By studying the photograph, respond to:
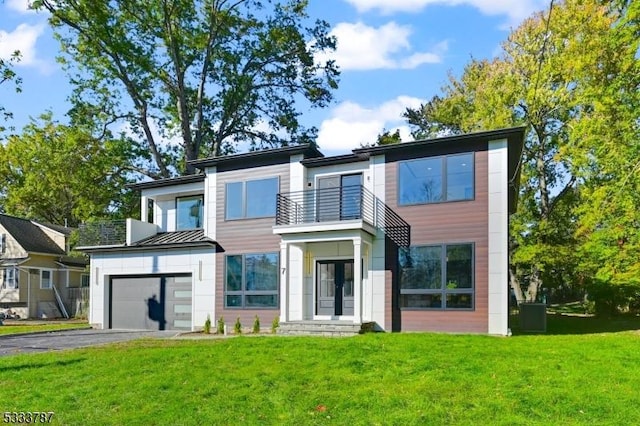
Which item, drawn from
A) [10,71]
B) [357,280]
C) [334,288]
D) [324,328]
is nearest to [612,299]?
[334,288]

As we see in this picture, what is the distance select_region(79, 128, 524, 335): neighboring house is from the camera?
1430 centimetres

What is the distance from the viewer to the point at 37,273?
30266 millimetres

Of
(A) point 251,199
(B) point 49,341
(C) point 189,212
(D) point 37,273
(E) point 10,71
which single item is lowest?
(B) point 49,341

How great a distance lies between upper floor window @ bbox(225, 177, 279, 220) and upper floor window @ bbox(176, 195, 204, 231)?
2271 millimetres

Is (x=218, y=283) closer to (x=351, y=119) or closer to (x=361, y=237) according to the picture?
(x=361, y=237)

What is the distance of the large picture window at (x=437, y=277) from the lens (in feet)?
46.7

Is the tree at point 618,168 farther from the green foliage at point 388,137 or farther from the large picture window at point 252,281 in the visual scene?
the green foliage at point 388,137

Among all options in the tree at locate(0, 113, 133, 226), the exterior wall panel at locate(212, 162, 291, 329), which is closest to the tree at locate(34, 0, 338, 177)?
the tree at locate(0, 113, 133, 226)

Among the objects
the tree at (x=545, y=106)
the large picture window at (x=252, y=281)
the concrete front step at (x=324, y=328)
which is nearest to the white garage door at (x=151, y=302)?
the large picture window at (x=252, y=281)

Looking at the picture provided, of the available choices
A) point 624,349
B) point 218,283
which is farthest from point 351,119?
point 624,349

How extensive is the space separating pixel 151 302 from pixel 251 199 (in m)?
5.50

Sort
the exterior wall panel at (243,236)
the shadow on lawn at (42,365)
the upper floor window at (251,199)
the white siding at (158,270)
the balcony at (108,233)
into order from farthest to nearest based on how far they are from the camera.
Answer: the balcony at (108,233) → the white siding at (158,270) → the upper floor window at (251,199) → the exterior wall panel at (243,236) → the shadow on lawn at (42,365)

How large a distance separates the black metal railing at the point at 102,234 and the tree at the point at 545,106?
16936mm

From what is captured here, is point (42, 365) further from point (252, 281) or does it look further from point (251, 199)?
point (251, 199)
